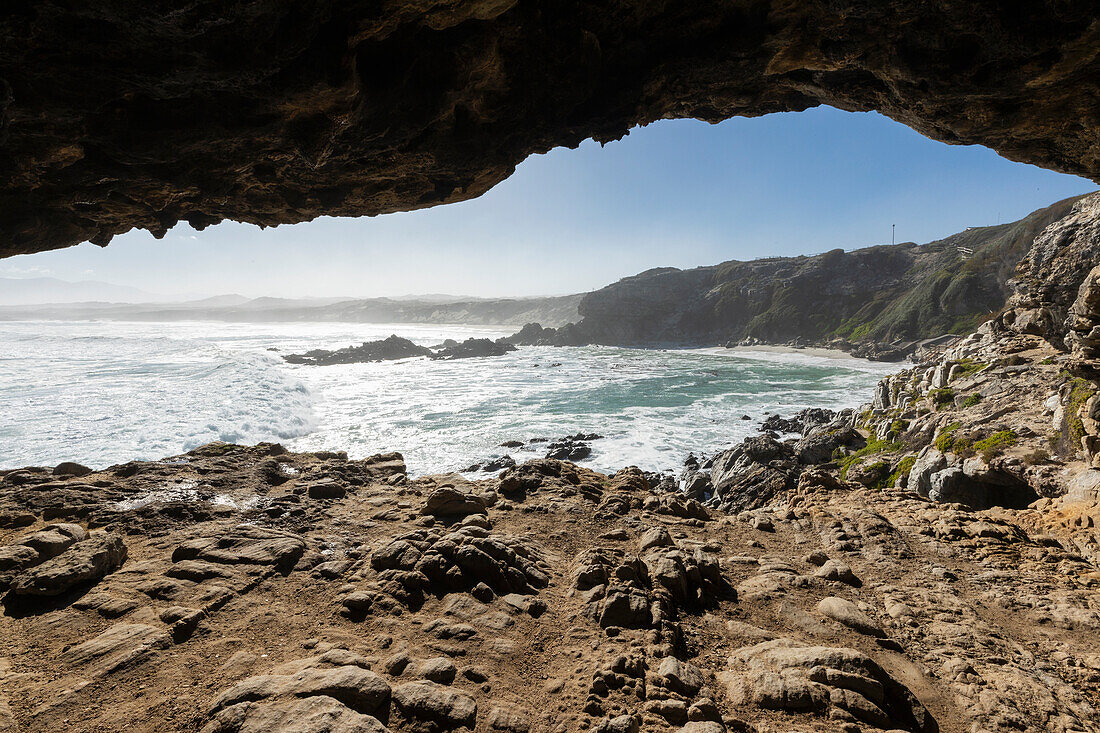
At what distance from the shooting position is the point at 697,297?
118 metres

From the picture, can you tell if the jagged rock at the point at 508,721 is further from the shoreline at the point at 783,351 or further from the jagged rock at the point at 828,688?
the shoreline at the point at 783,351

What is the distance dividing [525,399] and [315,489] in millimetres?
30708

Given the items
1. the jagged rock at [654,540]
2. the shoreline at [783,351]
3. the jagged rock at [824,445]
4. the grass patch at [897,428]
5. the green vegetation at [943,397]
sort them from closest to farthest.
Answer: the jagged rock at [654,540] → the green vegetation at [943,397] → the grass patch at [897,428] → the jagged rock at [824,445] → the shoreline at [783,351]

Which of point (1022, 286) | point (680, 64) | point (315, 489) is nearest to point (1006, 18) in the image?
point (680, 64)

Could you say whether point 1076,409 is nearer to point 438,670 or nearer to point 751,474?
point 751,474

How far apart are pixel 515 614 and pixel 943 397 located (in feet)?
65.8

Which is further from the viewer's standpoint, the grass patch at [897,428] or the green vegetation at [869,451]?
the grass patch at [897,428]

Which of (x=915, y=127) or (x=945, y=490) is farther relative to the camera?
(x=945, y=490)

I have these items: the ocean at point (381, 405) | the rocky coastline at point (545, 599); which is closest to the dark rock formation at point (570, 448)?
the ocean at point (381, 405)

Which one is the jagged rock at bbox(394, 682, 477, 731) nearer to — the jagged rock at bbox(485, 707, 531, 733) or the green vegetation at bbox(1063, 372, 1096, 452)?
the jagged rock at bbox(485, 707, 531, 733)

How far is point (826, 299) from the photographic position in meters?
96.8

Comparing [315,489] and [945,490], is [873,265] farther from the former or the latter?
[315,489]

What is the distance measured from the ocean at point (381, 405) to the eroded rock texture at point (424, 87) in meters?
14.3

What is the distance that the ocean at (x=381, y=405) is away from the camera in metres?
21.9
